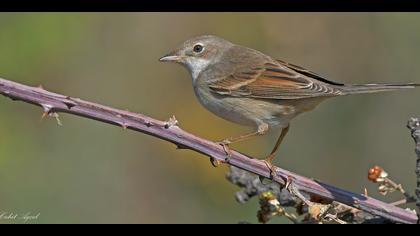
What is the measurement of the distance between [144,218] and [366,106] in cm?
247

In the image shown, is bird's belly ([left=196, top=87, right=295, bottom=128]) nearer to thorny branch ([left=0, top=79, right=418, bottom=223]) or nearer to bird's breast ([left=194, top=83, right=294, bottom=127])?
bird's breast ([left=194, top=83, right=294, bottom=127])

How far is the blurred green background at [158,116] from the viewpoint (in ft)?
20.5

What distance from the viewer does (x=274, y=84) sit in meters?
4.90

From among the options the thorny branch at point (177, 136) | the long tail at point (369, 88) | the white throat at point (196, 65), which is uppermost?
the white throat at point (196, 65)

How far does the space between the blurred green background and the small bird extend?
130 cm

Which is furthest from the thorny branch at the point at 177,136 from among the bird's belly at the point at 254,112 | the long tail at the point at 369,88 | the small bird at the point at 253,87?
the bird's belly at the point at 254,112

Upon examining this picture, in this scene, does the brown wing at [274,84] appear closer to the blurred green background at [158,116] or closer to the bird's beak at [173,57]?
the bird's beak at [173,57]

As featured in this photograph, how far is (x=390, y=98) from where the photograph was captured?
681 cm

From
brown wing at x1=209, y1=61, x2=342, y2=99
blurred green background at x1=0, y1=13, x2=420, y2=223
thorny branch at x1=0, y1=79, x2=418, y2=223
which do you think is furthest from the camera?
blurred green background at x1=0, y1=13, x2=420, y2=223

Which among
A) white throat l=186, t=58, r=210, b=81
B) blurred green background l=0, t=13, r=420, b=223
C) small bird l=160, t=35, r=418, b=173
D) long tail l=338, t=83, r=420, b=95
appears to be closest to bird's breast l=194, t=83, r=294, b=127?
small bird l=160, t=35, r=418, b=173

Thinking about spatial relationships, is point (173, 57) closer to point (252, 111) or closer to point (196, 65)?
point (196, 65)

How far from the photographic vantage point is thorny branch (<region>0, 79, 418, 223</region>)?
266cm

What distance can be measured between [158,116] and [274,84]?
100 inches
